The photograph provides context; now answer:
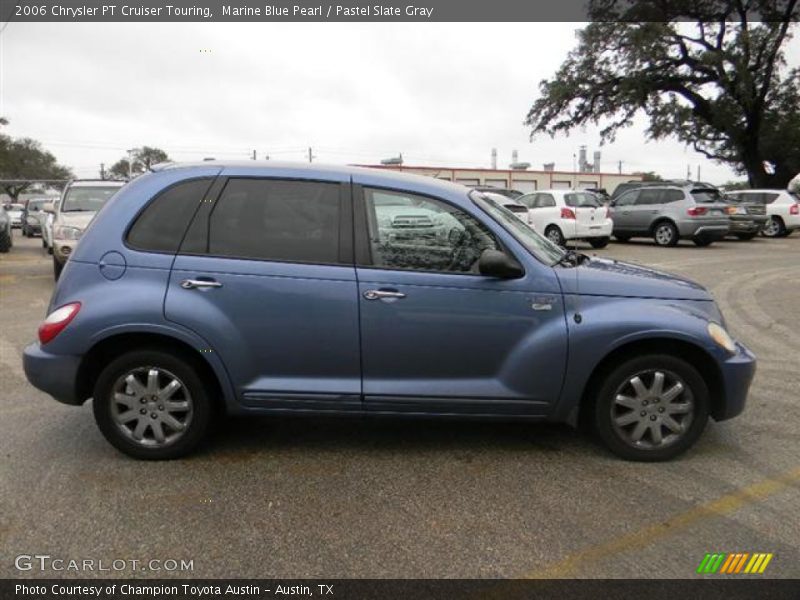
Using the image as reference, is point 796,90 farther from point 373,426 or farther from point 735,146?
point 373,426

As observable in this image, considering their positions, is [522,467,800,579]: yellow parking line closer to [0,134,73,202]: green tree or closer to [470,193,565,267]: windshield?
[470,193,565,267]: windshield

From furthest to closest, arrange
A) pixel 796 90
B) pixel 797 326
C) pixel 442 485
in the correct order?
pixel 796 90 → pixel 797 326 → pixel 442 485

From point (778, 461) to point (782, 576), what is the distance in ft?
4.28

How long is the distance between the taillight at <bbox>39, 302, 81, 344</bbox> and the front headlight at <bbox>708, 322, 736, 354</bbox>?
3.66 metres

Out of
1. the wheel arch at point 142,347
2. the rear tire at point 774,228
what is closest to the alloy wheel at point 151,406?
the wheel arch at point 142,347

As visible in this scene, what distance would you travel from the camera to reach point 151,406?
3686 mm

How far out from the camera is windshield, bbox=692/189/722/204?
55.9 feet

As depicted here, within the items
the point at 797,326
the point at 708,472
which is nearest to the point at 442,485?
the point at 708,472

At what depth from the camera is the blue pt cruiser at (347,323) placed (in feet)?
11.7

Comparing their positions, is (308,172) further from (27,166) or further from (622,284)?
(27,166)

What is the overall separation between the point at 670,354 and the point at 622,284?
500 millimetres

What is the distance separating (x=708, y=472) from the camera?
3.66m

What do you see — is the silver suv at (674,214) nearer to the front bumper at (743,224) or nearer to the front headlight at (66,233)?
the front bumper at (743,224)

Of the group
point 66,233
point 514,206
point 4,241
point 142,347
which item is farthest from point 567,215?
point 4,241
